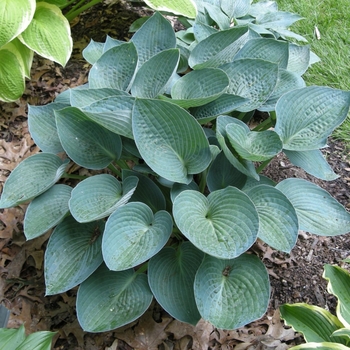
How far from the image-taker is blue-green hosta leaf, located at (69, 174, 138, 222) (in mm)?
1198

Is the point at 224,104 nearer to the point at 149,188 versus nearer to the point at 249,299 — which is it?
the point at 149,188

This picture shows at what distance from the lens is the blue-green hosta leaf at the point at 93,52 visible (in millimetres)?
1624

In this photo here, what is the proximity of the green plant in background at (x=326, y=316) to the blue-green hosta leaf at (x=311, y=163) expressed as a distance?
309 mm

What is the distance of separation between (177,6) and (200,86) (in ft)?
1.67

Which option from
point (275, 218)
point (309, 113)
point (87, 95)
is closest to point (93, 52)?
point (87, 95)

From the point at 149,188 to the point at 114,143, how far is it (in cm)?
18

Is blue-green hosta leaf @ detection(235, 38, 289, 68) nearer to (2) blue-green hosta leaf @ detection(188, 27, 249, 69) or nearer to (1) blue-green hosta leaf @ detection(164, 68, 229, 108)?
(2) blue-green hosta leaf @ detection(188, 27, 249, 69)

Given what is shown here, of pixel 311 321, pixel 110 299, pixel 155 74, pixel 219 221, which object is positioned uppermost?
pixel 155 74

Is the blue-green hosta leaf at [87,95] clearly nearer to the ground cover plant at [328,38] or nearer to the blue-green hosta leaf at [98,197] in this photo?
the blue-green hosta leaf at [98,197]

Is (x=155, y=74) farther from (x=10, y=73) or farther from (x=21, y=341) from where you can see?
(x=21, y=341)

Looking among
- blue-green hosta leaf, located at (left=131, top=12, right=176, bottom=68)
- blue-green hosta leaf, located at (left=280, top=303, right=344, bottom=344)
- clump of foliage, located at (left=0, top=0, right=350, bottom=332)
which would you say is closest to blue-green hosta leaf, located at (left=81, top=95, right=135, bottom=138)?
clump of foliage, located at (left=0, top=0, right=350, bottom=332)

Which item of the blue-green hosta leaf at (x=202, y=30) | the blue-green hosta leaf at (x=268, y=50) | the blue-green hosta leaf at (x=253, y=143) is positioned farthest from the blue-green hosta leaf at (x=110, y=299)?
Result: the blue-green hosta leaf at (x=202, y=30)

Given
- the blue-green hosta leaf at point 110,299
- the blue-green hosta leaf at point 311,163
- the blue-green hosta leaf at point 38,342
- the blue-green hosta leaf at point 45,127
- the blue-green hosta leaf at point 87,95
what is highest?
the blue-green hosta leaf at point 87,95

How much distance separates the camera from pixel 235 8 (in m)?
1.98
